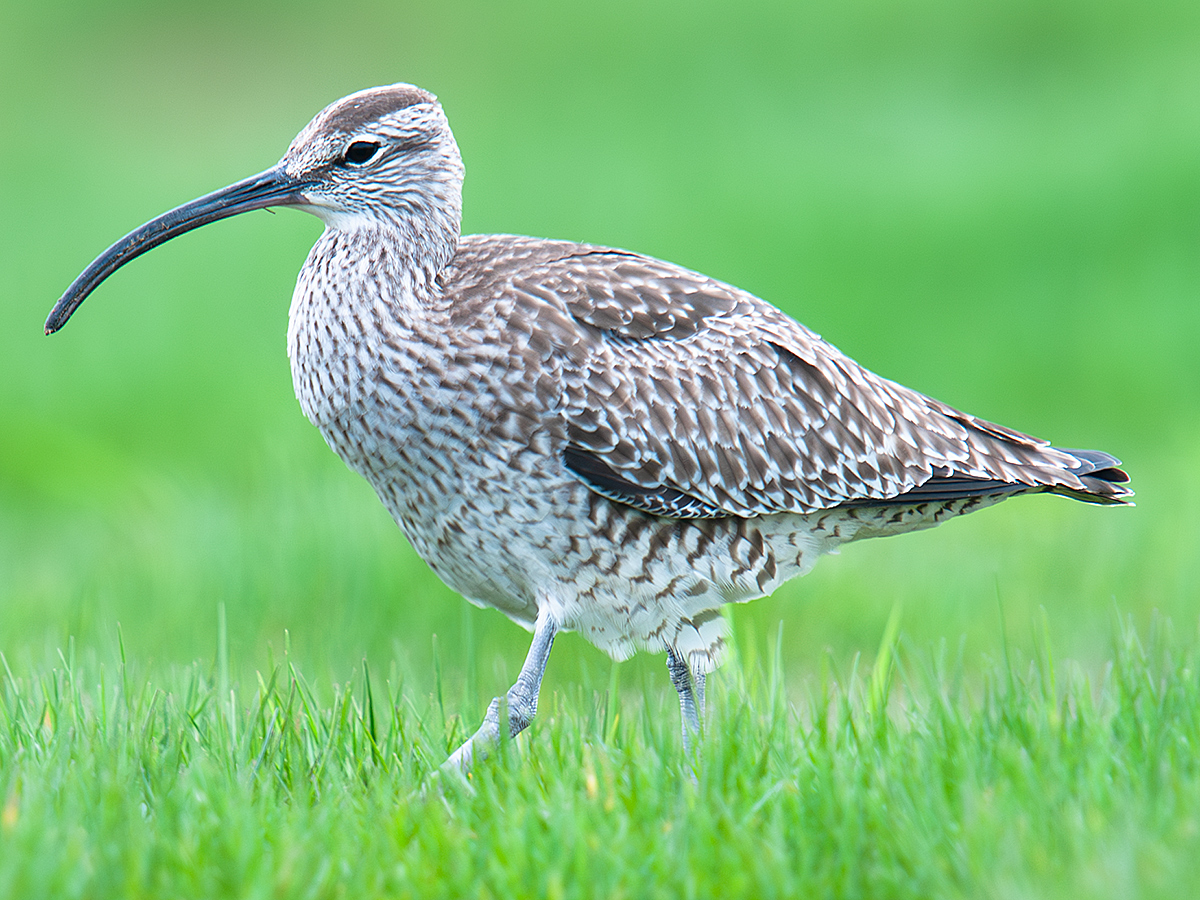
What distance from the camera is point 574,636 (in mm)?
7418

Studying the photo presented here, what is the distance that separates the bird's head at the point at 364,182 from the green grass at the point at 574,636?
1.46 meters

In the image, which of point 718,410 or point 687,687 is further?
point 687,687

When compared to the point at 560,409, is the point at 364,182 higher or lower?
higher

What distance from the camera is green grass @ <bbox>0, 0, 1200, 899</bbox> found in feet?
11.8

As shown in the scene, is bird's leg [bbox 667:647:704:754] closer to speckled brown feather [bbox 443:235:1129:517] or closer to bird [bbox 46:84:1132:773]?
bird [bbox 46:84:1132:773]

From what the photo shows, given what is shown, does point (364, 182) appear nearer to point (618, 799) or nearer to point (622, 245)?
point (618, 799)

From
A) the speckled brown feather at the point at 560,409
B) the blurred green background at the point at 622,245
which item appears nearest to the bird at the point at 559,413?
the speckled brown feather at the point at 560,409

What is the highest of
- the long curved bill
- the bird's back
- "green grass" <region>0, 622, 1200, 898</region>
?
the long curved bill

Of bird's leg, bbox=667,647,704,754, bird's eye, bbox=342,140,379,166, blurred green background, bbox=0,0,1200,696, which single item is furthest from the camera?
blurred green background, bbox=0,0,1200,696

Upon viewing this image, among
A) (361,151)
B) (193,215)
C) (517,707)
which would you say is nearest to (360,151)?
(361,151)

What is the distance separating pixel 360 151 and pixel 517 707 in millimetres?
2031

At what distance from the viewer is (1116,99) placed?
1692 centimetres

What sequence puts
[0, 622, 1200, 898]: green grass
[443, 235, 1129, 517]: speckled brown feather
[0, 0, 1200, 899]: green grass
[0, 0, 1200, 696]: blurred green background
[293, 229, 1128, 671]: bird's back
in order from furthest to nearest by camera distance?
[0, 0, 1200, 696]: blurred green background → [443, 235, 1129, 517]: speckled brown feather → [293, 229, 1128, 671]: bird's back → [0, 0, 1200, 899]: green grass → [0, 622, 1200, 898]: green grass

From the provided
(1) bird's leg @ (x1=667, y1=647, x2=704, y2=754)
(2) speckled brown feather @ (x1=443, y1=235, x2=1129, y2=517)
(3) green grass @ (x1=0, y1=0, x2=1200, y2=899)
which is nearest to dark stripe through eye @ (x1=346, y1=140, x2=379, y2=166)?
(2) speckled brown feather @ (x1=443, y1=235, x2=1129, y2=517)
